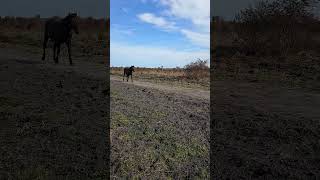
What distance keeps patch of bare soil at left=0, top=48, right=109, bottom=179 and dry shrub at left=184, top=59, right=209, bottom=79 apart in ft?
34.1

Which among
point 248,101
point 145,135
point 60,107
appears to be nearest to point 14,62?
point 60,107

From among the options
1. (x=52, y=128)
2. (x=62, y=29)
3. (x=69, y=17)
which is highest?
(x=69, y=17)

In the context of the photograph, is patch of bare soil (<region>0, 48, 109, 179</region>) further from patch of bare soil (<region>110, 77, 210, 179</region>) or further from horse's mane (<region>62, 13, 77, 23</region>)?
horse's mane (<region>62, 13, 77, 23</region>)

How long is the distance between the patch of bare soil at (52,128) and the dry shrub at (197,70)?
1040cm

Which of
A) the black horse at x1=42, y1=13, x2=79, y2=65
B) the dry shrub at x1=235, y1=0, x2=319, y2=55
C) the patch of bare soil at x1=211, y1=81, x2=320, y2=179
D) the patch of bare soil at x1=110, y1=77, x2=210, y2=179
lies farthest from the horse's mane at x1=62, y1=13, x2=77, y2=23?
the dry shrub at x1=235, y1=0, x2=319, y2=55

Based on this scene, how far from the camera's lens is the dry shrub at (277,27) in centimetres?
2598

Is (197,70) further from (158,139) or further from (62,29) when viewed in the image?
(158,139)

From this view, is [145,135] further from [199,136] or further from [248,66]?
[248,66]

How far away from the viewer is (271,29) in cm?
2667

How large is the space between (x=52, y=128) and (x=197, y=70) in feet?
52.7

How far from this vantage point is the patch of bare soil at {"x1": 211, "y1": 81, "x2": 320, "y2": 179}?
661cm

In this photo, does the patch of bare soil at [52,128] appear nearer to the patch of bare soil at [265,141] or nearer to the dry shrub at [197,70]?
the patch of bare soil at [265,141]

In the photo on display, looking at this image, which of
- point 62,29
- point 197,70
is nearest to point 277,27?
point 197,70

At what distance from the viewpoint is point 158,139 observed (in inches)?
292
